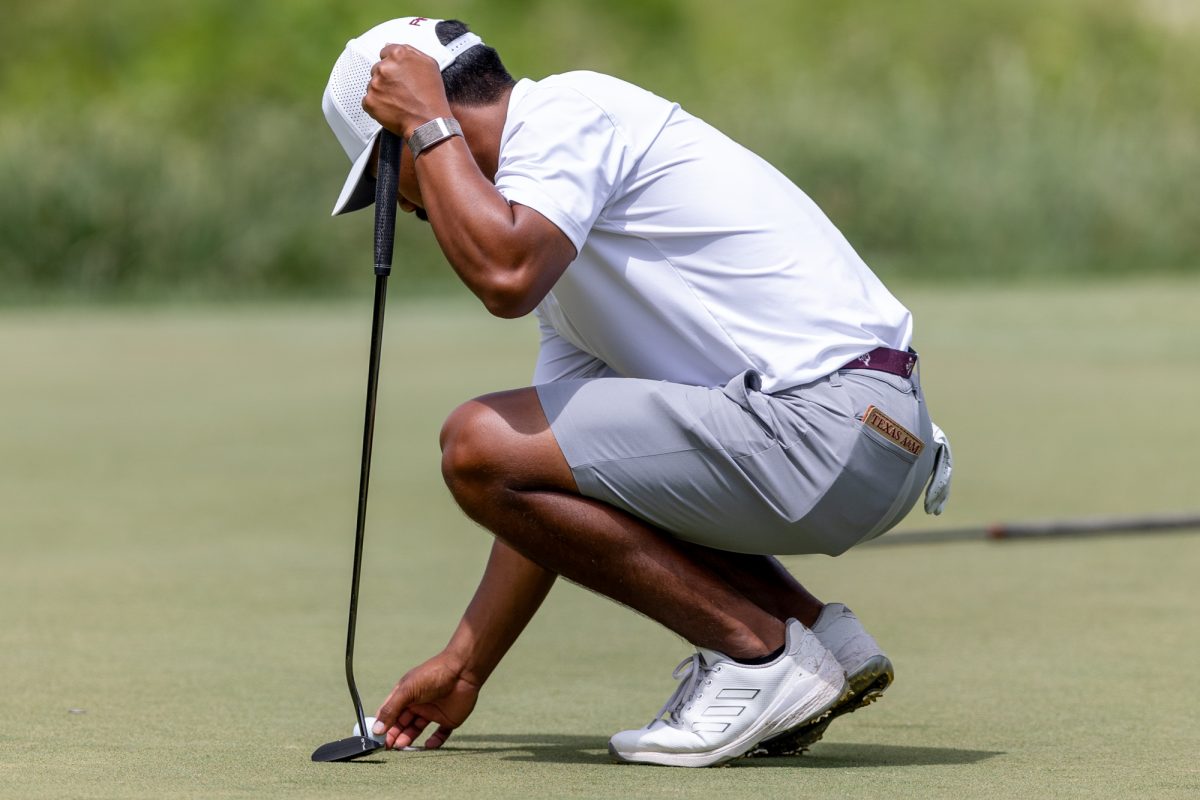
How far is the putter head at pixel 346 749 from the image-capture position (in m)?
3.03

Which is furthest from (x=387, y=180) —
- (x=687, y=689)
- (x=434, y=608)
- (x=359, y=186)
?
(x=434, y=608)

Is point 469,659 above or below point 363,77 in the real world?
below

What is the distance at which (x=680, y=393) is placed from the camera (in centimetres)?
304

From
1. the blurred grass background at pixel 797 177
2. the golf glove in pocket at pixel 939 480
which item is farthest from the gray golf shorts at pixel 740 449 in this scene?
the blurred grass background at pixel 797 177

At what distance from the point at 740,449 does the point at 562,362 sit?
1.80ft

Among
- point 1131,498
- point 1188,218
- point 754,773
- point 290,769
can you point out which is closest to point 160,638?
Result: point 290,769

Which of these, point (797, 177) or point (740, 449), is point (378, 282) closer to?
point (740, 449)

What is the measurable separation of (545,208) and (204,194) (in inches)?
588

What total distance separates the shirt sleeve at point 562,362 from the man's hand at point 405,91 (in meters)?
0.55

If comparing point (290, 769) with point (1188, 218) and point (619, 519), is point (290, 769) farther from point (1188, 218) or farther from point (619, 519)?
point (1188, 218)

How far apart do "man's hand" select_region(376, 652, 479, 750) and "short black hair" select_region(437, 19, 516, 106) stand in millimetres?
916

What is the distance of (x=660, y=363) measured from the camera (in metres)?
3.14

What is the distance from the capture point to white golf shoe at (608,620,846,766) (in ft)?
10.00

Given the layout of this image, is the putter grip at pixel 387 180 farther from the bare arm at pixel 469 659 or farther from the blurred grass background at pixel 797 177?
the blurred grass background at pixel 797 177
